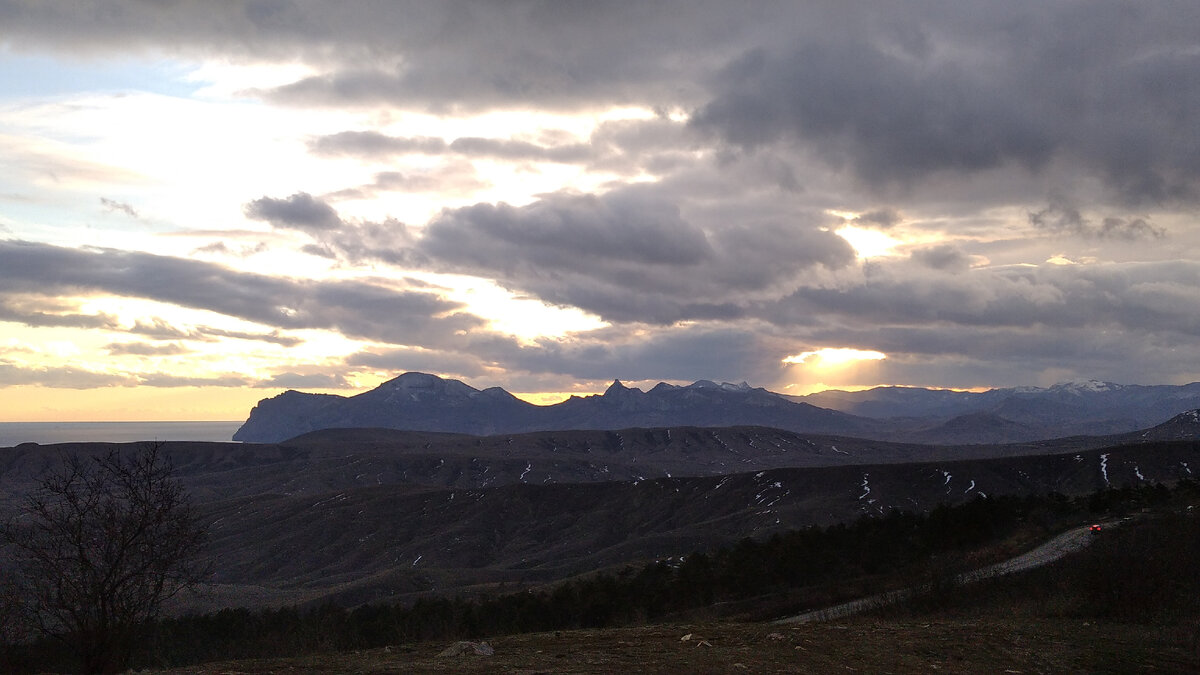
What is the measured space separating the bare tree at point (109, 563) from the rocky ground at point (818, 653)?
624cm

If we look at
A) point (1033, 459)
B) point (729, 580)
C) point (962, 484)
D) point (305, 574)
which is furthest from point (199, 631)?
point (1033, 459)

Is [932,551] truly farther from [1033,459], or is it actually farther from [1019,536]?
[1033,459]

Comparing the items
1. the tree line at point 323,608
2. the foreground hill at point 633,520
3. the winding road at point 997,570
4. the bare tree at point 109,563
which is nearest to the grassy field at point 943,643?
the winding road at point 997,570

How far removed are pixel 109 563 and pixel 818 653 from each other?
760 inches

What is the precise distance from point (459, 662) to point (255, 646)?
2541 centimetres

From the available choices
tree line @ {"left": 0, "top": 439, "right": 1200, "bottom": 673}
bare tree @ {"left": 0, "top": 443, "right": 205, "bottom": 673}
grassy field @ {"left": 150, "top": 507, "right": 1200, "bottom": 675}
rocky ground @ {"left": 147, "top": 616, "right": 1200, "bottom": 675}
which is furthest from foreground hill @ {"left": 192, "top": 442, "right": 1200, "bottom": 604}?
rocky ground @ {"left": 147, "top": 616, "right": 1200, "bottom": 675}

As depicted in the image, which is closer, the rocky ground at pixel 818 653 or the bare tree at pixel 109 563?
the rocky ground at pixel 818 653

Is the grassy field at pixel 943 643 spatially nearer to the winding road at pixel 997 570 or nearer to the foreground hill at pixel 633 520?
the winding road at pixel 997 570

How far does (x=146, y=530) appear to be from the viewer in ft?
76.7

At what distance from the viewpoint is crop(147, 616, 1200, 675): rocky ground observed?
16.6m

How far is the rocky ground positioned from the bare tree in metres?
6.24

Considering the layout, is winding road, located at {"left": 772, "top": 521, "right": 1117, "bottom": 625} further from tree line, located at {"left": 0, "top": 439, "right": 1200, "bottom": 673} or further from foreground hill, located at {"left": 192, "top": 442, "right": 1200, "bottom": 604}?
foreground hill, located at {"left": 192, "top": 442, "right": 1200, "bottom": 604}

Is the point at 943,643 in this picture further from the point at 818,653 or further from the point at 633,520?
the point at 633,520

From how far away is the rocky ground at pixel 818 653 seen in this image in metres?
16.6
